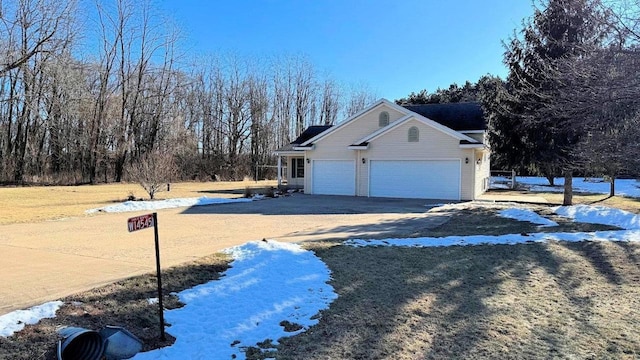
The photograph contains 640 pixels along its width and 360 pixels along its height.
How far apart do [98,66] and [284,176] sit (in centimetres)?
1800

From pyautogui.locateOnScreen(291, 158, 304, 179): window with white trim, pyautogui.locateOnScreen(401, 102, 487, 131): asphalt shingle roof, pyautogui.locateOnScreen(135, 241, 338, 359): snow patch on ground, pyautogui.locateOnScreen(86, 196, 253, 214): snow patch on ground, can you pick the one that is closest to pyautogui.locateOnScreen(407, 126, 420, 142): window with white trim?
pyautogui.locateOnScreen(401, 102, 487, 131): asphalt shingle roof

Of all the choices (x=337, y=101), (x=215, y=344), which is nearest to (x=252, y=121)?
(x=337, y=101)

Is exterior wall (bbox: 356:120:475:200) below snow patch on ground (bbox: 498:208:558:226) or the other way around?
the other way around

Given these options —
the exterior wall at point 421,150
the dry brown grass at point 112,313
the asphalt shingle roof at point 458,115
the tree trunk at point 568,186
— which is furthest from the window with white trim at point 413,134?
the dry brown grass at point 112,313

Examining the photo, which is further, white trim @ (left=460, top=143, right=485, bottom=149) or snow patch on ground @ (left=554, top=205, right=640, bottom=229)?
white trim @ (left=460, top=143, right=485, bottom=149)

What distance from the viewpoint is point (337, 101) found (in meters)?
Result: 52.9

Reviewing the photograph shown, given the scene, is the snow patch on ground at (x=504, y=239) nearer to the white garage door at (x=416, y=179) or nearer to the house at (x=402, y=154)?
the house at (x=402, y=154)

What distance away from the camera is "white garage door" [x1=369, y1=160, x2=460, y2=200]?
20406 mm

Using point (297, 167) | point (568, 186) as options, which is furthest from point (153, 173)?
point (568, 186)

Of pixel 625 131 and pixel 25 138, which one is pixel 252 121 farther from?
pixel 625 131

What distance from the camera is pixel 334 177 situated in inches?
928

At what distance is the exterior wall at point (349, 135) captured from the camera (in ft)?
75.7

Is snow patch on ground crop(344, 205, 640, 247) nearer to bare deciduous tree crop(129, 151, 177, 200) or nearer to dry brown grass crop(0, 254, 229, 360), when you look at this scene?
A: dry brown grass crop(0, 254, 229, 360)

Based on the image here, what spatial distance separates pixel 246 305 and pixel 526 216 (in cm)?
1132
